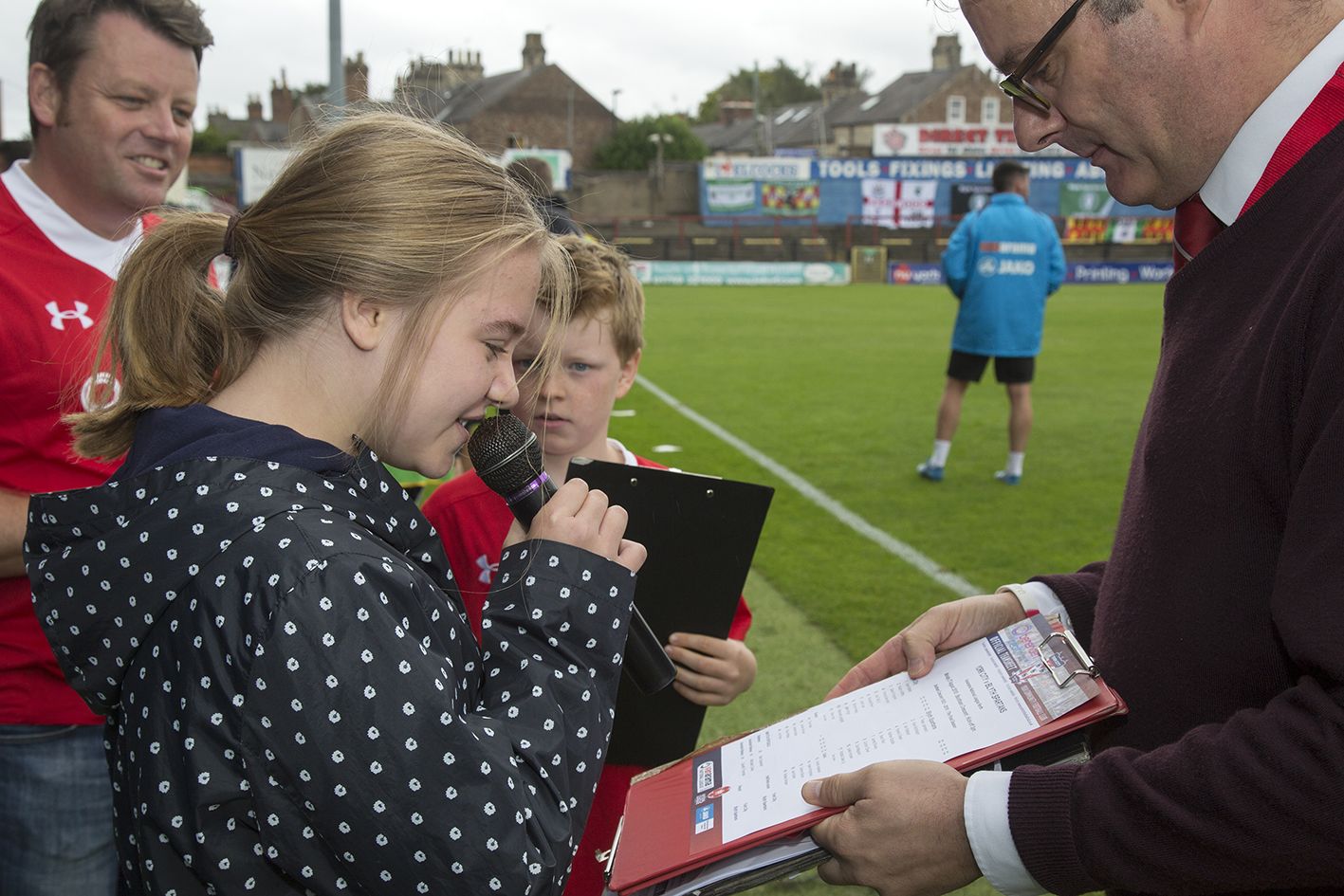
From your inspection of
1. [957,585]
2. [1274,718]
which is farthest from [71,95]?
[957,585]

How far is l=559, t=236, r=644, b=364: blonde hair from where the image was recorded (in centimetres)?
274

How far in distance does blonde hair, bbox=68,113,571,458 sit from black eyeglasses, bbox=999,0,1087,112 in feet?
2.64

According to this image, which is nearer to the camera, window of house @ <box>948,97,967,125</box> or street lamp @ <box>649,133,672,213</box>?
street lamp @ <box>649,133,672,213</box>

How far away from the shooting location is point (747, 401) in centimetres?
1284

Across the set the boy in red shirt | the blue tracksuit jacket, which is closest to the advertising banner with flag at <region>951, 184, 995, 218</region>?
the blue tracksuit jacket

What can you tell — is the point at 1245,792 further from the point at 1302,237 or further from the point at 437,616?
the point at 437,616

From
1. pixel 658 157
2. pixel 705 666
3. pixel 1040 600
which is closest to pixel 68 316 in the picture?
pixel 705 666

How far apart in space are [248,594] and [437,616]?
0.79ft

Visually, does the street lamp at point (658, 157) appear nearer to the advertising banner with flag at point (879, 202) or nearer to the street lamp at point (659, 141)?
the street lamp at point (659, 141)

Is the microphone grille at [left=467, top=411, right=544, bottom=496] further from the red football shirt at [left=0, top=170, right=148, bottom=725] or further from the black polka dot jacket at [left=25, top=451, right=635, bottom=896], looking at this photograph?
the red football shirt at [left=0, top=170, right=148, bottom=725]

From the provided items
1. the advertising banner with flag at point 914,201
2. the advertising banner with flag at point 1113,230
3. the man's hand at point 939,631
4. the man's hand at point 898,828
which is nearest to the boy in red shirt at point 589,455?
the man's hand at point 939,631

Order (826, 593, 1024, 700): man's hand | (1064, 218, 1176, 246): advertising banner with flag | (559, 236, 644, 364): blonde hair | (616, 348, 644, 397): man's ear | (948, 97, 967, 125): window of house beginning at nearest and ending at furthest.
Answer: (826, 593, 1024, 700): man's hand < (559, 236, 644, 364): blonde hair < (616, 348, 644, 397): man's ear < (1064, 218, 1176, 246): advertising banner with flag < (948, 97, 967, 125): window of house

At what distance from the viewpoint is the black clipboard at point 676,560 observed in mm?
2098

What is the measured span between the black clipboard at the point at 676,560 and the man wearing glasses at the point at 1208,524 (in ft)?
2.04
